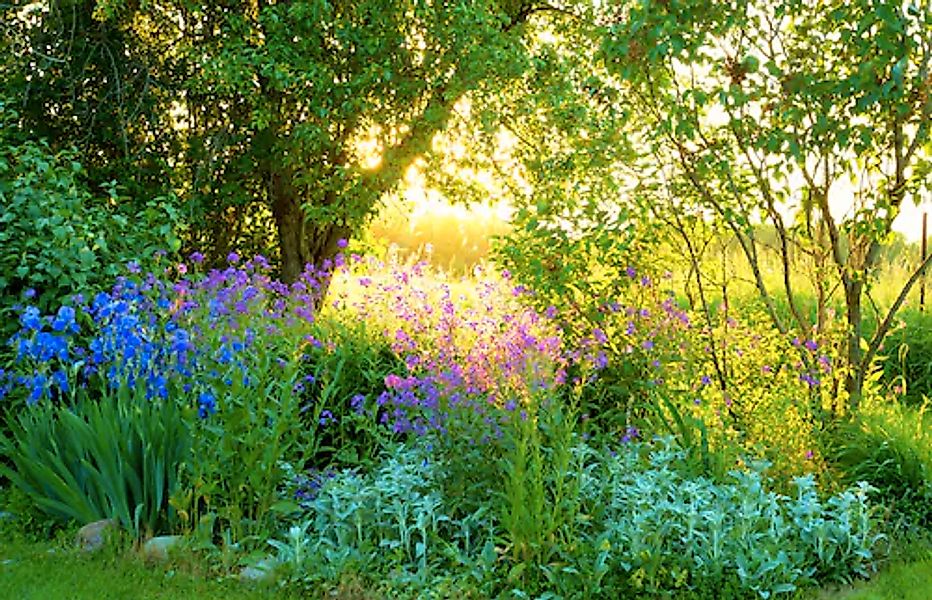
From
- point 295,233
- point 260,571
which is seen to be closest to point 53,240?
point 260,571

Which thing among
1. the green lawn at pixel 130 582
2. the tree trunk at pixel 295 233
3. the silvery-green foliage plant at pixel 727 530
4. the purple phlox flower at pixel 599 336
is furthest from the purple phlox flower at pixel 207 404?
the tree trunk at pixel 295 233

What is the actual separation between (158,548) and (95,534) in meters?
0.37

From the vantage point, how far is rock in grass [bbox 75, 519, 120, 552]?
435cm

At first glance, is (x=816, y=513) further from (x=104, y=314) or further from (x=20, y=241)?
(x=20, y=241)

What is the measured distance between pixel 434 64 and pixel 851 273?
4143 mm

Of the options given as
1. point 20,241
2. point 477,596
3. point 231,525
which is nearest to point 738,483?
point 477,596

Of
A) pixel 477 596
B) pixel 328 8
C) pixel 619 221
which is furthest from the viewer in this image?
pixel 328 8

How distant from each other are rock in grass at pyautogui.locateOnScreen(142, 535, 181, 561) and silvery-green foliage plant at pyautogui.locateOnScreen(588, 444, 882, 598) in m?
1.76

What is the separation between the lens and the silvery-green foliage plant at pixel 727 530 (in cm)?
401

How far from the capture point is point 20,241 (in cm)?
595

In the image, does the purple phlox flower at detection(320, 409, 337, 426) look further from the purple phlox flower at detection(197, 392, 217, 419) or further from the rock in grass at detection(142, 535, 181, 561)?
the rock in grass at detection(142, 535, 181, 561)

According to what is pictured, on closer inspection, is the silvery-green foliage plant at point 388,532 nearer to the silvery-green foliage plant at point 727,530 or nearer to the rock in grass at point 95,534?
the silvery-green foliage plant at point 727,530

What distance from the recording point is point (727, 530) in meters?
4.21

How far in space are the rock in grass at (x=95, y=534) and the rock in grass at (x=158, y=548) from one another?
23 cm
